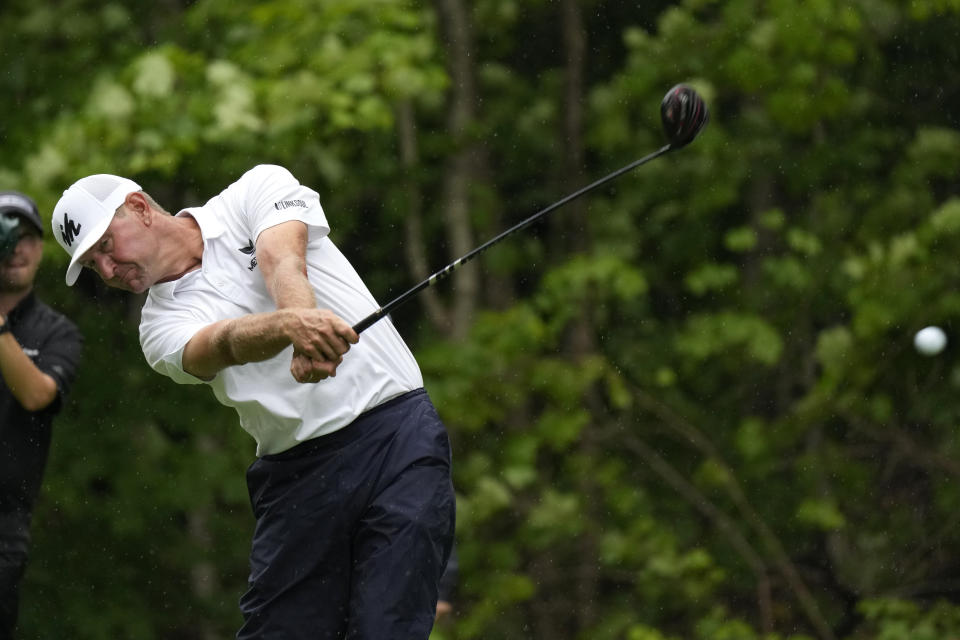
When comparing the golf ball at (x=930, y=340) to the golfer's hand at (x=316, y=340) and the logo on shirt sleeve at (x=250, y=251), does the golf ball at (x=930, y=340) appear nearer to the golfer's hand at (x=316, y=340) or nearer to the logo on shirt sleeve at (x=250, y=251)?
the logo on shirt sleeve at (x=250, y=251)

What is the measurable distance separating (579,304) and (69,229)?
5431 mm

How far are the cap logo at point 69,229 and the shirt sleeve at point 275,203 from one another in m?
0.42

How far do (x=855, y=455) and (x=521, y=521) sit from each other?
2122mm

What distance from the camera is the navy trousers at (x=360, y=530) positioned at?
144 inches

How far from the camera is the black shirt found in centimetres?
495

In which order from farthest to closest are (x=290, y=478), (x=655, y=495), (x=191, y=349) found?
(x=655, y=495), (x=290, y=478), (x=191, y=349)

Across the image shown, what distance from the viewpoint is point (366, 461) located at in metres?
3.72

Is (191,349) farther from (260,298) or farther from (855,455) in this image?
(855,455)

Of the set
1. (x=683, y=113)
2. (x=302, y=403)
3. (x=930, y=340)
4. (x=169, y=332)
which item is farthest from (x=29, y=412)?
(x=930, y=340)

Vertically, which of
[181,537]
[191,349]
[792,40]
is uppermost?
[191,349]

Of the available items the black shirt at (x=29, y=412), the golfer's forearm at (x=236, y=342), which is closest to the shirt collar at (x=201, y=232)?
the golfer's forearm at (x=236, y=342)

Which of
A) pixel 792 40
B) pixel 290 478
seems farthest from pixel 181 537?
pixel 290 478

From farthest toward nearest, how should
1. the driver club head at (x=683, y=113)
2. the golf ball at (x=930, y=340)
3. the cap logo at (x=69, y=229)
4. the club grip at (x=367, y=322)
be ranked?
the golf ball at (x=930, y=340)
the driver club head at (x=683, y=113)
the cap logo at (x=69, y=229)
the club grip at (x=367, y=322)

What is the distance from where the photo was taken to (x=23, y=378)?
4824mm
